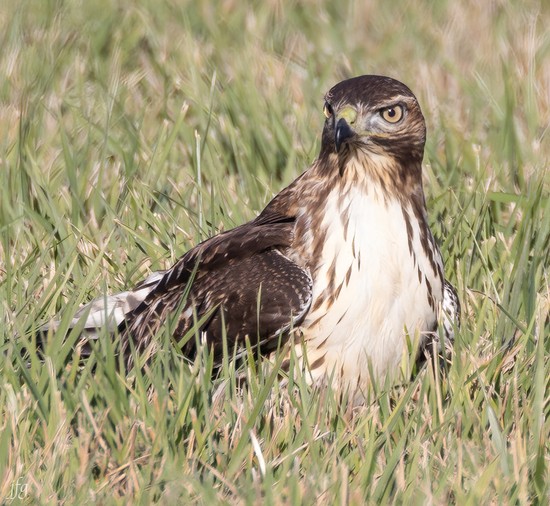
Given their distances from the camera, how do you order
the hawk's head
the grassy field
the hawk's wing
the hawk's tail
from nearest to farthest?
the grassy field
the hawk's wing
the hawk's head
the hawk's tail

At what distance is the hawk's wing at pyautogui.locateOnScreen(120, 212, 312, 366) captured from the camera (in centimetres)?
501

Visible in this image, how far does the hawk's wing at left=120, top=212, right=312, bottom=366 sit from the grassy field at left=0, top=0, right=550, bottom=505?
0.25m

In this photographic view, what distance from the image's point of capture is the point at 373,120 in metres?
5.20

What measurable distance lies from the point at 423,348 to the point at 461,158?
7.69 feet

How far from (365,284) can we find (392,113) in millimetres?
695

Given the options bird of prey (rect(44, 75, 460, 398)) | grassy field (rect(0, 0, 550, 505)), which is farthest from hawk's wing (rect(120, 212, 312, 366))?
grassy field (rect(0, 0, 550, 505))

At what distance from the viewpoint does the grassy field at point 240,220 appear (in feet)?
13.6

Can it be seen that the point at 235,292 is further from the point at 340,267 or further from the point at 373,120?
the point at 373,120

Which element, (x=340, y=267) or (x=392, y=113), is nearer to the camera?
(x=340, y=267)

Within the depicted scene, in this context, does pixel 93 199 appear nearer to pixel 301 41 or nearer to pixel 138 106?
pixel 138 106

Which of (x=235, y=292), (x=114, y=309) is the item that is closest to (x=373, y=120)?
(x=235, y=292)

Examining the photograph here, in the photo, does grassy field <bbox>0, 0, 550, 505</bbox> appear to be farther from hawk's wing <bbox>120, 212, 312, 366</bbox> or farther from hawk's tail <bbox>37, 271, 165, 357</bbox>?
hawk's wing <bbox>120, 212, 312, 366</bbox>

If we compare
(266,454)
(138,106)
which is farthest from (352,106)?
(138,106)

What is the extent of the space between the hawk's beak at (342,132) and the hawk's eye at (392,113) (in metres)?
0.20
